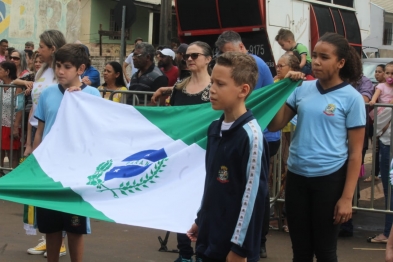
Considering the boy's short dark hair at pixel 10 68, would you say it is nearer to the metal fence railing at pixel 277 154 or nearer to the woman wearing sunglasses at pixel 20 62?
the woman wearing sunglasses at pixel 20 62

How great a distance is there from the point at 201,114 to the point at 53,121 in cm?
120

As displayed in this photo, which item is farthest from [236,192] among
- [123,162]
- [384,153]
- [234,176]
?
[384,153]

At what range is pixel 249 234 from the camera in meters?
3.90

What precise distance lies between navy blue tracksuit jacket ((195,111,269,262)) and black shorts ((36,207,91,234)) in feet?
5.24

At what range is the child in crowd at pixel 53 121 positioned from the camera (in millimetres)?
5383

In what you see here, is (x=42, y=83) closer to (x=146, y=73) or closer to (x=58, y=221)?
(x=58, y=221)

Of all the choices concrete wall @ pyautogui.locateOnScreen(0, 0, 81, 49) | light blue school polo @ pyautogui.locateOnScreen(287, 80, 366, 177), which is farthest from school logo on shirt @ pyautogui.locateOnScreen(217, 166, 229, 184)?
concrete wall @ pyautogui.locateOnScreen(0, 0, 81, 49)

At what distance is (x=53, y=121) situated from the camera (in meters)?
5.71

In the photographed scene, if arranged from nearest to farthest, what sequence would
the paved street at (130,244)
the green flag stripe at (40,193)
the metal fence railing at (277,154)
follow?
1. the green flag stripe at (40,193)
2. the paved street at (130,244)
3. the metal fence railing at (277,154)

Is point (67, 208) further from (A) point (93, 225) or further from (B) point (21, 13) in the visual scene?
(B) point (21, 13)

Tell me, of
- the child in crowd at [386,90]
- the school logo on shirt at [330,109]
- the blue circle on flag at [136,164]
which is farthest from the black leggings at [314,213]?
the child in crowd at [386,90]

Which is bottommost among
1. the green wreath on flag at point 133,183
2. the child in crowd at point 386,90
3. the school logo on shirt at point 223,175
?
the green wreath on flag at point 133,183

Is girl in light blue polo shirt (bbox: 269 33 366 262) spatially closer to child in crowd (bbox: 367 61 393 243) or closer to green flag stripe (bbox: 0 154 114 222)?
green flag stripe (bbox: 0 154 114 222)

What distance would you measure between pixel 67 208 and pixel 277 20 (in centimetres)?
1032
